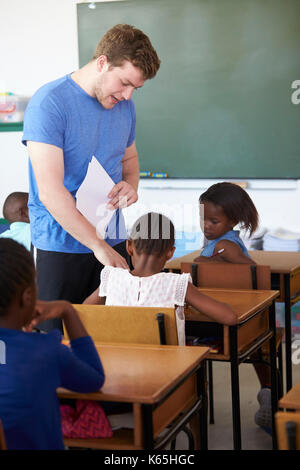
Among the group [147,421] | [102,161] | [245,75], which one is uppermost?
[245,75]

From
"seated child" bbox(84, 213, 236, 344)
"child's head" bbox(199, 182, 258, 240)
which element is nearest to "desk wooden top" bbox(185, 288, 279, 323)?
"seated child" bbox(84, 213, 236, 344)

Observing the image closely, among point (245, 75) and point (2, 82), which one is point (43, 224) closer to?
point (245, 75)

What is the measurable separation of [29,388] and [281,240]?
3.87 m

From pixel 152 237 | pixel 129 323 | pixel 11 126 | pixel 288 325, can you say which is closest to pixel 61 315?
pixel 129 323

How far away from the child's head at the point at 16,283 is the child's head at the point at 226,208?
2266 mm

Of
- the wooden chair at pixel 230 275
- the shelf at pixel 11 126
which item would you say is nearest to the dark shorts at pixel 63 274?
the wooden chair at pixel 230 275

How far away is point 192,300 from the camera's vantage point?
2314 mm

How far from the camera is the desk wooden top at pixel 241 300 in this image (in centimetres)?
249

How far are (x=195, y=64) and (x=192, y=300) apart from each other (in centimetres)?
338

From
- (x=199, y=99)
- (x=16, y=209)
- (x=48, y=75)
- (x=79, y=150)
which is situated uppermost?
(x=48, y=75)

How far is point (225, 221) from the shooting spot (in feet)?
12.2

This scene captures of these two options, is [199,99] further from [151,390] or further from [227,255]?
[151,390]

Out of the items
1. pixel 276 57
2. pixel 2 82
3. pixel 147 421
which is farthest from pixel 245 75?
pixel 147 421

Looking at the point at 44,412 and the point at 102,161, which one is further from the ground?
the point at 102,161
